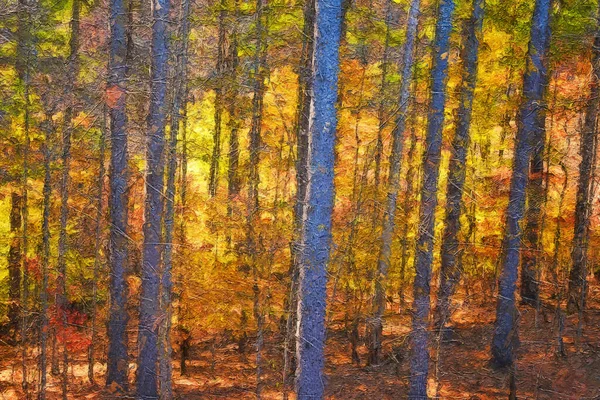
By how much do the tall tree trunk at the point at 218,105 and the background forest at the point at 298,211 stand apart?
0.59 ft

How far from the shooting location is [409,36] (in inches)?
499

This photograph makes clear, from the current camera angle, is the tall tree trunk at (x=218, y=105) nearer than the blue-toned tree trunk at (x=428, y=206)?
No

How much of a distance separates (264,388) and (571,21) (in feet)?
39.7

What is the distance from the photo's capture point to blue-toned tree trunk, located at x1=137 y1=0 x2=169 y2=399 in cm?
1054

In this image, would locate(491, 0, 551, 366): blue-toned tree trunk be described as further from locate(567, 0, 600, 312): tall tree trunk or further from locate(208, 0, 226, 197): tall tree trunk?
locate(208, 0, 226, 197): tall tree trunk

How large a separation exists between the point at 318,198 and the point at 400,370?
7.64 m

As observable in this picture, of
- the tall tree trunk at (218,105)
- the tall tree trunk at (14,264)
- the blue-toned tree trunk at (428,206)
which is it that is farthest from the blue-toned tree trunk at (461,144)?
the tall tree trunk at (14,264)

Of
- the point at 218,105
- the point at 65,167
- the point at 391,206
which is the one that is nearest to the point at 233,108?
the point at 218,105

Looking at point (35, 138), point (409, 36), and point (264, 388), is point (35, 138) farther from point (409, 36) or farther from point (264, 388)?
point (409, 36)

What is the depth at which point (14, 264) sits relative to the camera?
1652 centimetres

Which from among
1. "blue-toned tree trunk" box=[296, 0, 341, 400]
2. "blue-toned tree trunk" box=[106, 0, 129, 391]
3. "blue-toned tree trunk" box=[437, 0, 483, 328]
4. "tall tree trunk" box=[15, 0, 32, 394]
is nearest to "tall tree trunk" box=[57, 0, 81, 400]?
"tall tree trunk" box=[15, 0, 32, 394]

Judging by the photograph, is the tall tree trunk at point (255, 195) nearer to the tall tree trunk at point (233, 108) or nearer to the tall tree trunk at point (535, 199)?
the tall tree trunk at point (233, 108)

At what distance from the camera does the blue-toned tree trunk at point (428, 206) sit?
10.0m

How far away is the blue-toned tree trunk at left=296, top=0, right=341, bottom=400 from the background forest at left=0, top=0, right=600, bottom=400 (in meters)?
0.03
